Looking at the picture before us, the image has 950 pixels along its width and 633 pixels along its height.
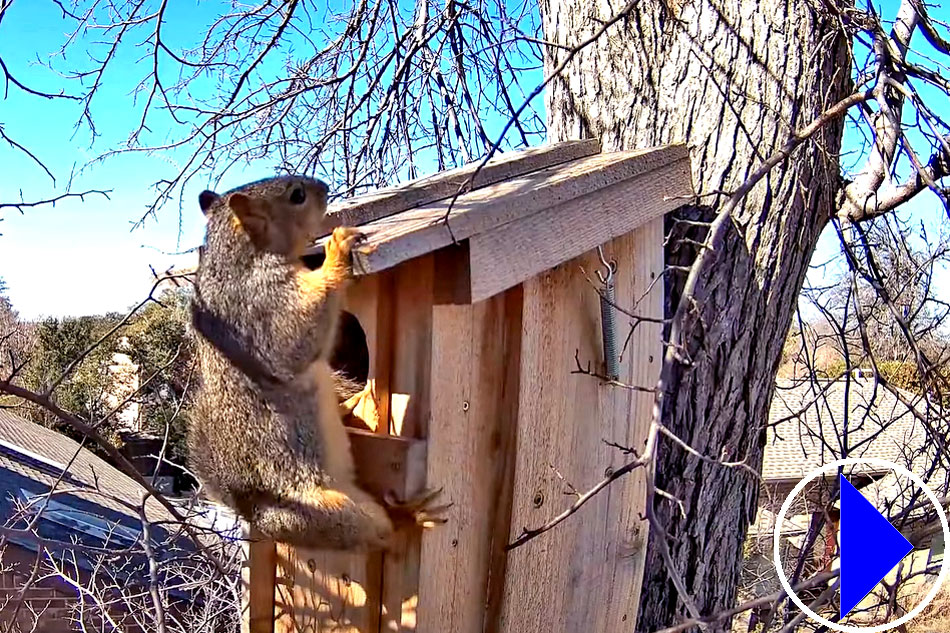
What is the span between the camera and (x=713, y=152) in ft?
6.96

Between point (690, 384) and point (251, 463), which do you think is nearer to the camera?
point (251, 463)

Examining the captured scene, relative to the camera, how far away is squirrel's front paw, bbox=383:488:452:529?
1.46 meters

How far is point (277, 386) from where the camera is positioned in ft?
4.98

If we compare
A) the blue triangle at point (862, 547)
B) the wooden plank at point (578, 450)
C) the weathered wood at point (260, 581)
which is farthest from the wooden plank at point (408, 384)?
the blue triangle at point (862, 547)

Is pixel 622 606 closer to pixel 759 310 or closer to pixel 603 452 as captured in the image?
pixel 603 452

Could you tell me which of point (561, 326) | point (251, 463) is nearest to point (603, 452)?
point (561, 326)

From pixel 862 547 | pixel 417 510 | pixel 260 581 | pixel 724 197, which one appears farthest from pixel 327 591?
pixel 862 547

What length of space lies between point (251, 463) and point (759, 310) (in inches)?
52.8

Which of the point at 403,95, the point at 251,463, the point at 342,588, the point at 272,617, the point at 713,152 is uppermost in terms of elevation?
the point at 403,95

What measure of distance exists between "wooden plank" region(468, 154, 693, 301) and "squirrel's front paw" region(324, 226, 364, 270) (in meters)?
0.20

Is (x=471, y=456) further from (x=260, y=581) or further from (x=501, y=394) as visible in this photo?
(x=260, y=581)

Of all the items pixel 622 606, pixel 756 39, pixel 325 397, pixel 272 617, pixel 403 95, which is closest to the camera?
pixel 325 397

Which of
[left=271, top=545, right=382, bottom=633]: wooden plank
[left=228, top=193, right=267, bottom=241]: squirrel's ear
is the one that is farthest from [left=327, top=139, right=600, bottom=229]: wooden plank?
[left=271, top=545, right=382, bottom=633]: wooden plank

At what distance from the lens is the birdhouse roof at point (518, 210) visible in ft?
4.39
